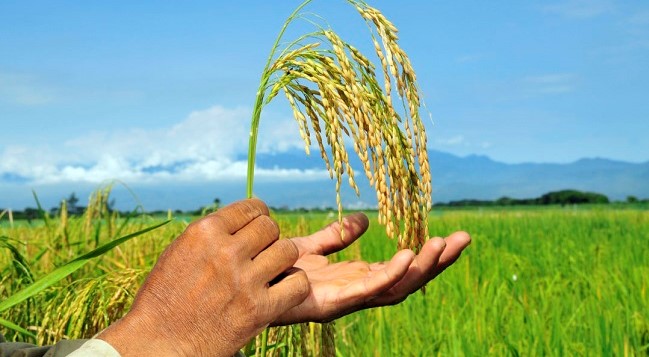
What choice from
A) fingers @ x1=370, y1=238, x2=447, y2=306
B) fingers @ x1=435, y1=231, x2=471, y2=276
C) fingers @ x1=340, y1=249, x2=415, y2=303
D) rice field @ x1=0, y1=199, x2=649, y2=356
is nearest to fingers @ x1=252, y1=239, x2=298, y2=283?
fingers @ x1=340, y1=249, x2=415, y2=303

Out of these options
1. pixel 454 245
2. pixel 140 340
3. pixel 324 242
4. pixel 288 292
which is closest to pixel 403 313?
pixel 324 242

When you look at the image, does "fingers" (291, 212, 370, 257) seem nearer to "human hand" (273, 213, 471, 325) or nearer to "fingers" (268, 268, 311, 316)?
"human hand" (273, 213, 471, 325)

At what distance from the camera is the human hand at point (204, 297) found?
1437 millimetres

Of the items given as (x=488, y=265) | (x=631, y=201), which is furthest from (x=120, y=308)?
(x=631, y=201)

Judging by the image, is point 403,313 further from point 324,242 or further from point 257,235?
point 257,235

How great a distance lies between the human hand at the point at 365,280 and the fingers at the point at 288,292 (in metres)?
0.13

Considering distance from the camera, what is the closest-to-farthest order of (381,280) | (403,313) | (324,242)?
(381,280) < (324,242) < (403,313)

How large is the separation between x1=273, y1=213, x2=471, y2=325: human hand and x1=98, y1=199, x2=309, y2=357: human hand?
21cm

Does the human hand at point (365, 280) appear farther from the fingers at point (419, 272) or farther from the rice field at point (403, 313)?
the rice field at point (403, 313)

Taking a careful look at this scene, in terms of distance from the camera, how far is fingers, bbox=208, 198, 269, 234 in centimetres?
148

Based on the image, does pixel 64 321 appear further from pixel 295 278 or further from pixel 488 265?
pixel 488 265

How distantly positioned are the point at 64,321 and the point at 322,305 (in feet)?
3.39

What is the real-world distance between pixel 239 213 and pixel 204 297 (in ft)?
0.58

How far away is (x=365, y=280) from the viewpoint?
5.39 ft
